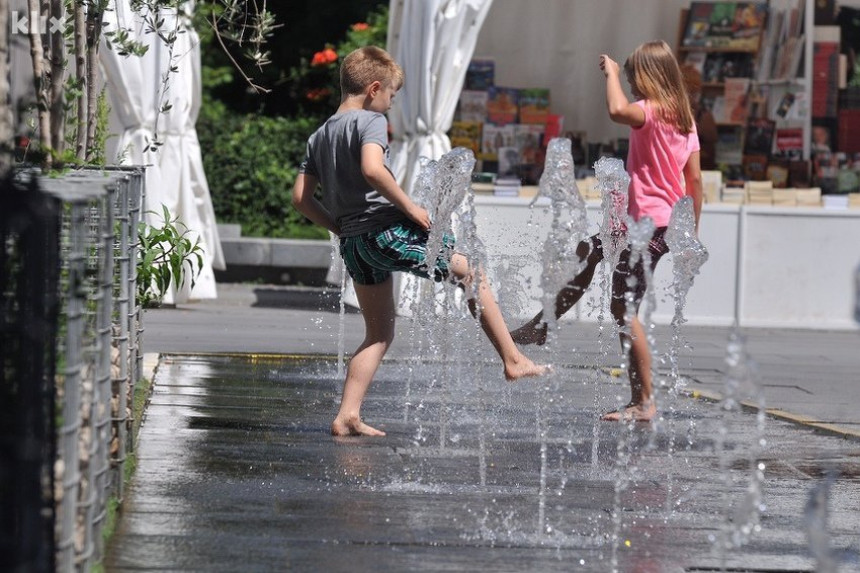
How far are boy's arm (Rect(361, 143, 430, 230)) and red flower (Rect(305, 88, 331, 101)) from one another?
36.1 feet

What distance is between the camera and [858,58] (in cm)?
1305

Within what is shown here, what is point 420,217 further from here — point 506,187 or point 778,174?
point 778,174

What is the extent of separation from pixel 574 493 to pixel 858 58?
8.75 m

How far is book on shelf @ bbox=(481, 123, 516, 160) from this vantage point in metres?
12.8

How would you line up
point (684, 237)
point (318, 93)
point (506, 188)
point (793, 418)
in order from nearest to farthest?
point (684, 237) < point (793, 418) < point (506, 188) < point (318, 93)

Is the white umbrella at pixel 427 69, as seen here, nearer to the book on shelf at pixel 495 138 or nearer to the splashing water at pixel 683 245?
the book on shelf at pixel 495 138

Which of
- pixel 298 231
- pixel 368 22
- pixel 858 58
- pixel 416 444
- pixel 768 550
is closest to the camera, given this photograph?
pixel 768 550

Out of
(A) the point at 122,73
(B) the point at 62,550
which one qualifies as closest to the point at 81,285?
(B) the point at 62,550

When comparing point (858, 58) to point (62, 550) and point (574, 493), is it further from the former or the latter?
point (62, 550)

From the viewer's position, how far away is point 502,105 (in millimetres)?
12906

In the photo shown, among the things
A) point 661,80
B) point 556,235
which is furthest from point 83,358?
point 661,80

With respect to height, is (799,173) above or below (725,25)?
below

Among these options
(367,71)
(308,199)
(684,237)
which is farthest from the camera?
(684,237)

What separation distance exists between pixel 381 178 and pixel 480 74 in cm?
712
